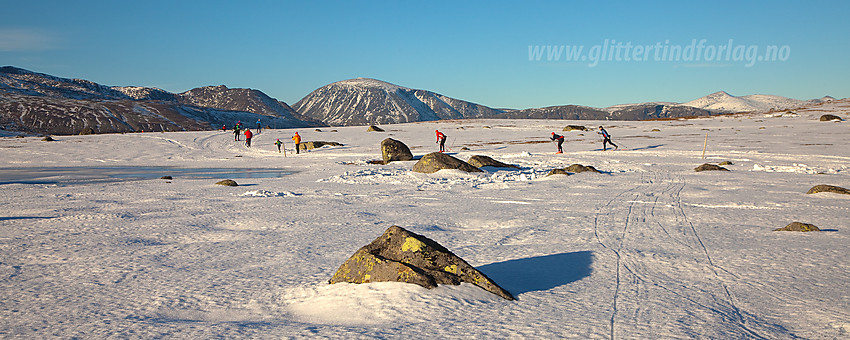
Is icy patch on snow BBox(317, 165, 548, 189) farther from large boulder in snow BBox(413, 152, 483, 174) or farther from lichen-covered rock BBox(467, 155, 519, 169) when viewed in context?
lichen-covered rock BBox(467, 155, 519, 169)

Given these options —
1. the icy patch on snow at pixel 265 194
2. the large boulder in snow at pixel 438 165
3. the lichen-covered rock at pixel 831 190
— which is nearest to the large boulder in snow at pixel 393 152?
the large boulder in snow at pixel 438 165

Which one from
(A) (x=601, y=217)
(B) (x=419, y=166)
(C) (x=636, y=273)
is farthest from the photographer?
(B) (x=419, y=166)

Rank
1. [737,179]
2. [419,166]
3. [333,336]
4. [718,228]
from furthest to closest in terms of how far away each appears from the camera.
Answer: [419,166] < [737,179] < [718,228] < [333,336]

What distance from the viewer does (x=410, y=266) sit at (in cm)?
563

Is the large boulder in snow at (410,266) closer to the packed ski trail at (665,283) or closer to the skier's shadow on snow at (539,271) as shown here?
the skier's shadow on snow at (539,271)

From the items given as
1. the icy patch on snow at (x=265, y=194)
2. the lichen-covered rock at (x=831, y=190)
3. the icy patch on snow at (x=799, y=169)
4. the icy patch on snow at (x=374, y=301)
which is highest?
the icy patch on snow at (x=374, y=301)

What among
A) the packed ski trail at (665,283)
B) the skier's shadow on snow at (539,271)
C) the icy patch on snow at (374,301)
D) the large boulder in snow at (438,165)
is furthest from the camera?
the large boulder in snow at (438,165)

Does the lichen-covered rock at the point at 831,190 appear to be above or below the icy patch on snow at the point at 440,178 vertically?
above

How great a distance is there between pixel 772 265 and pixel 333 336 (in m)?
5.76

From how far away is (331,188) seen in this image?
16516 mm

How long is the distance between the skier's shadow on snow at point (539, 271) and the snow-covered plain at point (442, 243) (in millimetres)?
38

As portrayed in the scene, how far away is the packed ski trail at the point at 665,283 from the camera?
15.5 feet

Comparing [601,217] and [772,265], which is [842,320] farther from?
[601,217]

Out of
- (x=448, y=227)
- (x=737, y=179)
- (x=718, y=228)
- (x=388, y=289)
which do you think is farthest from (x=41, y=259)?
(x=737, y=179)
